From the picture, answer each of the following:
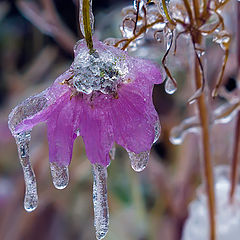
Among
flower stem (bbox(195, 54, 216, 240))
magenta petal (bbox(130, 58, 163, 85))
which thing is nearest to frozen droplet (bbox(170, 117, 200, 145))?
flower stem (bbox(195, 54, 216, 240))

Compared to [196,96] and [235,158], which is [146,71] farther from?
[235,158]

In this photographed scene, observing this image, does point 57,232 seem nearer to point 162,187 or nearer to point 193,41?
point 162,187

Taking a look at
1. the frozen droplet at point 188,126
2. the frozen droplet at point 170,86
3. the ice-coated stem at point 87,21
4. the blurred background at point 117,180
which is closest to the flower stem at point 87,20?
the ice-coated stem at point 87,21

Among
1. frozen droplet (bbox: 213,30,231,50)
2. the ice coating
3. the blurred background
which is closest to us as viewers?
frozen droplet (bbox: 213,30,231,50)

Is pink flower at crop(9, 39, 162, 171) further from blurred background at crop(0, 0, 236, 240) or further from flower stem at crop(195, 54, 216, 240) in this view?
blurred background at crop(0, 0, 236, 240)

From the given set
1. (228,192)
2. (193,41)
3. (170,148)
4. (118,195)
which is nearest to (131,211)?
(118,195)

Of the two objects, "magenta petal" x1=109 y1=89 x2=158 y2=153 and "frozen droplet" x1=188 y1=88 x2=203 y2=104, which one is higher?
"magenta petal" x1=109 y1=89 x2=158 y2=153
